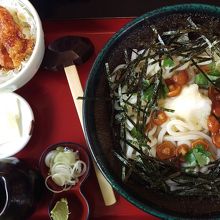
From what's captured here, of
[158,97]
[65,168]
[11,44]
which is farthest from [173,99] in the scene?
[11,44]

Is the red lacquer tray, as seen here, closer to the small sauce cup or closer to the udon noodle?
the small sauce cup

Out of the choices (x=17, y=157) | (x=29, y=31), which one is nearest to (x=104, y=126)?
(x=17, y=157)

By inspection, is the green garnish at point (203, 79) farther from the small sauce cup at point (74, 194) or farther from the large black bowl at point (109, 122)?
the small sauce cup at point (74, 194)

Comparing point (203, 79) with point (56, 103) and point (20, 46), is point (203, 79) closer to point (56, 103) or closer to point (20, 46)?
point (56, 103)

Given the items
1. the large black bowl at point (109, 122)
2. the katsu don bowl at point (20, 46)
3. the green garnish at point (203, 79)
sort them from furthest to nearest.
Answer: the katsu don bowl at point (20, 46) < the green garnish at point (203, 79) < the large black bowl at point (109, 122)

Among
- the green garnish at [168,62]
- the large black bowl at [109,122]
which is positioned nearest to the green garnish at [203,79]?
the green garnish at [168,62]

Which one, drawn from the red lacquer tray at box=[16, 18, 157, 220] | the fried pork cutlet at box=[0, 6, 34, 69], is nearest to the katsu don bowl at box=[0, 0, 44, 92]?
the fried pork cutlet at box=[0, 6, 34, 69]

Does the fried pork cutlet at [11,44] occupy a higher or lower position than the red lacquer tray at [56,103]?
higher
